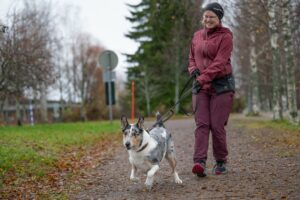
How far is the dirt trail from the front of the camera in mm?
6969

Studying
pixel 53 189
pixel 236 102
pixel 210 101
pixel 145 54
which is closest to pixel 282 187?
pixel 210 101

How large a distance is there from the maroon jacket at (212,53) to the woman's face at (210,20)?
0.34 ft

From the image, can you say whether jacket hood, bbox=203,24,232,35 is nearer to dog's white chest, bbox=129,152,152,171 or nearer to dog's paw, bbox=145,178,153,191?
dog's white chest, bbox=129,152,152,171

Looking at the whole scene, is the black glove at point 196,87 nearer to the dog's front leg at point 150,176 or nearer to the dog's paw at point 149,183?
the dog's front leg at point 150,176

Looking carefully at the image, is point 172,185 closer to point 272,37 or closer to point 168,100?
point 272,37

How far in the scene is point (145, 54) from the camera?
46.5m

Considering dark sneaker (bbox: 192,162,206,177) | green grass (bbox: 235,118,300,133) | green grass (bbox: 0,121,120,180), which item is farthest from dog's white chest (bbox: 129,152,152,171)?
green grass (bbox: 235,118,300,133)

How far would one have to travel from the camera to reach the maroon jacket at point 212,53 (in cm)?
815

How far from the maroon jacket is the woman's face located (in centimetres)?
10

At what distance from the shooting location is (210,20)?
8211mm

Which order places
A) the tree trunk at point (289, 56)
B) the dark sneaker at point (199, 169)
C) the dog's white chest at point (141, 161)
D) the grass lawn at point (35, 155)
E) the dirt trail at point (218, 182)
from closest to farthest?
1. the dirt trail at point (218, 182)
2. the dog's white chest at point (141, 161)
3. the dark sneaker at point (199, 169)
4. the grass lawn at point (35, 155)
5. the tree trunk at point (289, 56)

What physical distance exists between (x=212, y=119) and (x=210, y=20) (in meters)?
1.61

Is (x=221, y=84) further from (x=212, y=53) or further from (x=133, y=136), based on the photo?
(x=133, y=136)

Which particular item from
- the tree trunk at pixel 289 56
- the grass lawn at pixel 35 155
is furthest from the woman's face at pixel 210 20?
the tree trunk at pixel 289 56
